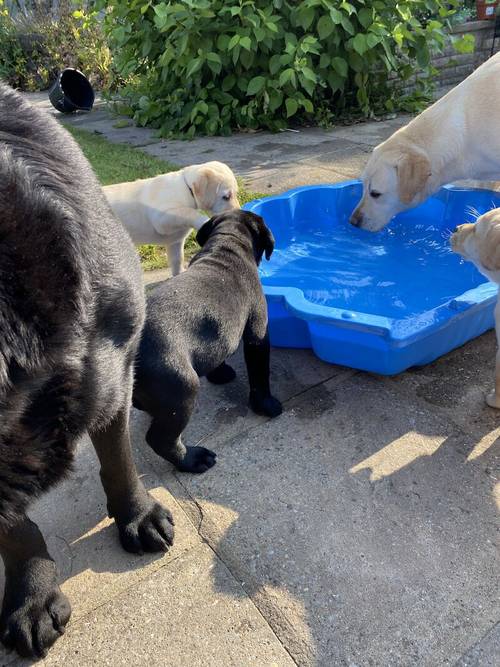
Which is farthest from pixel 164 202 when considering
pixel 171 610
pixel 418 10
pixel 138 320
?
pixel 418 10

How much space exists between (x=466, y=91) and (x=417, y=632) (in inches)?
135

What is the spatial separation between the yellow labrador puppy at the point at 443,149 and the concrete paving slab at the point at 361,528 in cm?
183

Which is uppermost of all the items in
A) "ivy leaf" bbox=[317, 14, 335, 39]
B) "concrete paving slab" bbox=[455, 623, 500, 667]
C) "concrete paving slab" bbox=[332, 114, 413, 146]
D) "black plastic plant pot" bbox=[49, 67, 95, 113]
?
"ivy leaf" bbox=[317, 14, 335, 39]

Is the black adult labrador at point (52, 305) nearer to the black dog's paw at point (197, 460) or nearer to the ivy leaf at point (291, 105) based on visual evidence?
the black dog's paw at point (197, 460)

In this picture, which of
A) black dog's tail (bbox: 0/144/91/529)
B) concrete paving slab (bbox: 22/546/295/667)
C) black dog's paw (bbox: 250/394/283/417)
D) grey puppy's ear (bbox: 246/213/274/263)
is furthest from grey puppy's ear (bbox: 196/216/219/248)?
black dog's tail (bbox: 0/144/91/529)

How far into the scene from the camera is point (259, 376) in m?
2.62

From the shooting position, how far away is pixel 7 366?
102cm

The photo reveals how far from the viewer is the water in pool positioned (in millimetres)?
3668

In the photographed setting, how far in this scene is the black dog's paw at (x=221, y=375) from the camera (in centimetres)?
290

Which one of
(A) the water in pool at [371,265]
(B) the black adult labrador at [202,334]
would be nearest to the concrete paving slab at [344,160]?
(A) the water in pool at [371,265]

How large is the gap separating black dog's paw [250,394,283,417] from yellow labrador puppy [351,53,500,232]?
2017 mm

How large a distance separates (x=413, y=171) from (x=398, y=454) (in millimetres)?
2206

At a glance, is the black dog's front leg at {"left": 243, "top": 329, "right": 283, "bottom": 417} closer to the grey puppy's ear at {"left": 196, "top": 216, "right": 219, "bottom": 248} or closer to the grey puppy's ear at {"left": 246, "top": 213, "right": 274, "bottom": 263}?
the grey puppy's ear at {"left": 246, "top": 213, "right": 274, "bottom": 263}

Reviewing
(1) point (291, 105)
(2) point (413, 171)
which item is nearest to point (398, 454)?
(2) point (413, 171)
